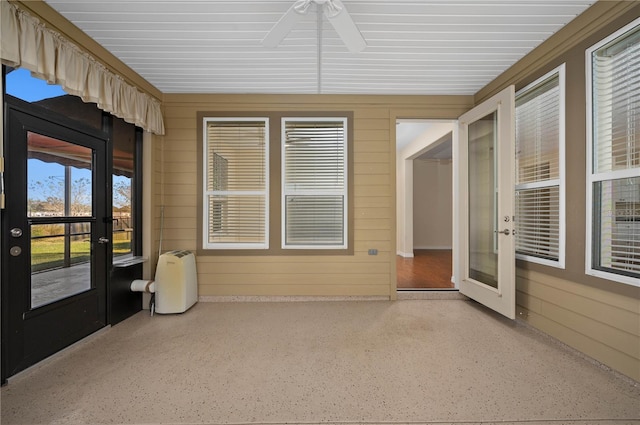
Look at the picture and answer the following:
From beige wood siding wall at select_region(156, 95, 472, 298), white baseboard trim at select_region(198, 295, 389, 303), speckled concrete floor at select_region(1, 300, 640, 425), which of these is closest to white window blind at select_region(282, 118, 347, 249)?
beige wood siding wall at select_region(156, 95, 472, 298)

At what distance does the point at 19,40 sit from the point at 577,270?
15.0ft

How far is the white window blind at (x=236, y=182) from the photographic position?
3812 millimetres

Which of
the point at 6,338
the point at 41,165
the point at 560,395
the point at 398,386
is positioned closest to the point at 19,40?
the point at 41,165

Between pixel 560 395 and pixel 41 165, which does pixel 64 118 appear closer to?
pixel 41 165

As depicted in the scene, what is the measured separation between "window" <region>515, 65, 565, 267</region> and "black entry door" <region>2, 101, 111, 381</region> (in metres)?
4.36

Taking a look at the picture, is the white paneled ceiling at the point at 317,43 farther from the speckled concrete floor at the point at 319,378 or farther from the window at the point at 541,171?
the speckled concrete floor at the point at 319,378

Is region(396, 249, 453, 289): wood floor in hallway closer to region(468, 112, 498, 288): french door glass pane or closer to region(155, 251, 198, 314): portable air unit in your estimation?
region(468, 112, 498, 288): french door glass pane

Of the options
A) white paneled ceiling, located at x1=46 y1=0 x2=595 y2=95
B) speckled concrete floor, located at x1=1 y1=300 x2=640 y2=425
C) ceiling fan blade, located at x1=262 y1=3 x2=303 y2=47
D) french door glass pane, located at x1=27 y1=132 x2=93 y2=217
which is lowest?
speckled concrete floor, located at x1=1 y1=300 x2=640 y2=425

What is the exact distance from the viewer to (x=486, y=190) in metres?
3.41

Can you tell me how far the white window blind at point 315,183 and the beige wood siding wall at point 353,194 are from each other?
0.60ft

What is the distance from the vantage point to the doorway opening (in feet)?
15.8

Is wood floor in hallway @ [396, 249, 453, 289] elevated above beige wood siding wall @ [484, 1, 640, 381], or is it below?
below

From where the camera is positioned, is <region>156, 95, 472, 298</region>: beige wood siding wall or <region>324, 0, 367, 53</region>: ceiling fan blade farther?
<region>156, 95, 472, 298</region>: beige wood siding wall

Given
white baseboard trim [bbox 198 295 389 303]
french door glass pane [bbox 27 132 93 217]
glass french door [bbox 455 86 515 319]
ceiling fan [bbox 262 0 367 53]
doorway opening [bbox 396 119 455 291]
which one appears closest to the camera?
ceiling fan [bbox 262 0 367 53]
